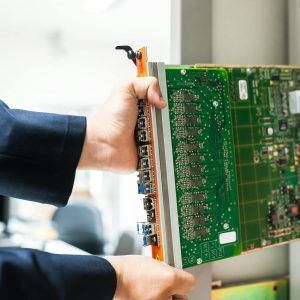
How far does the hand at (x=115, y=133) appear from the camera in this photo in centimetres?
89

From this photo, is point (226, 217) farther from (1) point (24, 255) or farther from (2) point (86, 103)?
(2) point (86, 103)

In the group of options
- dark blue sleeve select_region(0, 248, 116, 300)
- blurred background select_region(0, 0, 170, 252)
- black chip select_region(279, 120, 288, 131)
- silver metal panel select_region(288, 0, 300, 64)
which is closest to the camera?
dark blue sleeve select_region(0, 248, 116, 300)

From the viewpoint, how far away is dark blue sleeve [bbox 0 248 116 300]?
0.81 metres

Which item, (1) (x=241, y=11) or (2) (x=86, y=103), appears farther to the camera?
(2) (x=86, y=103)

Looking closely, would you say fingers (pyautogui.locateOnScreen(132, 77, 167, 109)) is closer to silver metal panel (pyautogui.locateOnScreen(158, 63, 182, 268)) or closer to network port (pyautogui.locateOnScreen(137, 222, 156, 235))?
silver metal panel (pyautogui.locateOnScreen(158, 63, 182, 268))

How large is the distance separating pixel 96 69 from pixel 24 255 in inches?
152

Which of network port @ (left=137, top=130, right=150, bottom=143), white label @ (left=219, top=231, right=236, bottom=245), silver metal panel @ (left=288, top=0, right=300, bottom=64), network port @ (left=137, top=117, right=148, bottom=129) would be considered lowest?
white label @ (left=219, top=231, right=236, bottom=245)

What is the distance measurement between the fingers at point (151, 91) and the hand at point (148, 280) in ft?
1.14

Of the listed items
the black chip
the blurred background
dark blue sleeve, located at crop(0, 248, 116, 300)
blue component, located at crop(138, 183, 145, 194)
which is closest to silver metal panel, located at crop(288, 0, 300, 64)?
the black chip

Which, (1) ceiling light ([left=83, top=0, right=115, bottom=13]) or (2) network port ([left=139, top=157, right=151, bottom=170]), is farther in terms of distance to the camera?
(1) ceiling light ([left=83, top=0, right=115, bottom=13])

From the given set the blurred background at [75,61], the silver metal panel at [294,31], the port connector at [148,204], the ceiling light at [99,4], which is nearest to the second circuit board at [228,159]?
the port connector at [148,204]

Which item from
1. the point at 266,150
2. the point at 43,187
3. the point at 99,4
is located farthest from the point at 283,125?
the point at 99,4

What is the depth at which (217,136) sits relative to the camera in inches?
36.5

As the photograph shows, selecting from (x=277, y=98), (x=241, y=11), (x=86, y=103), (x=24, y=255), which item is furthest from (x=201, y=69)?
(x=86, y=103)
